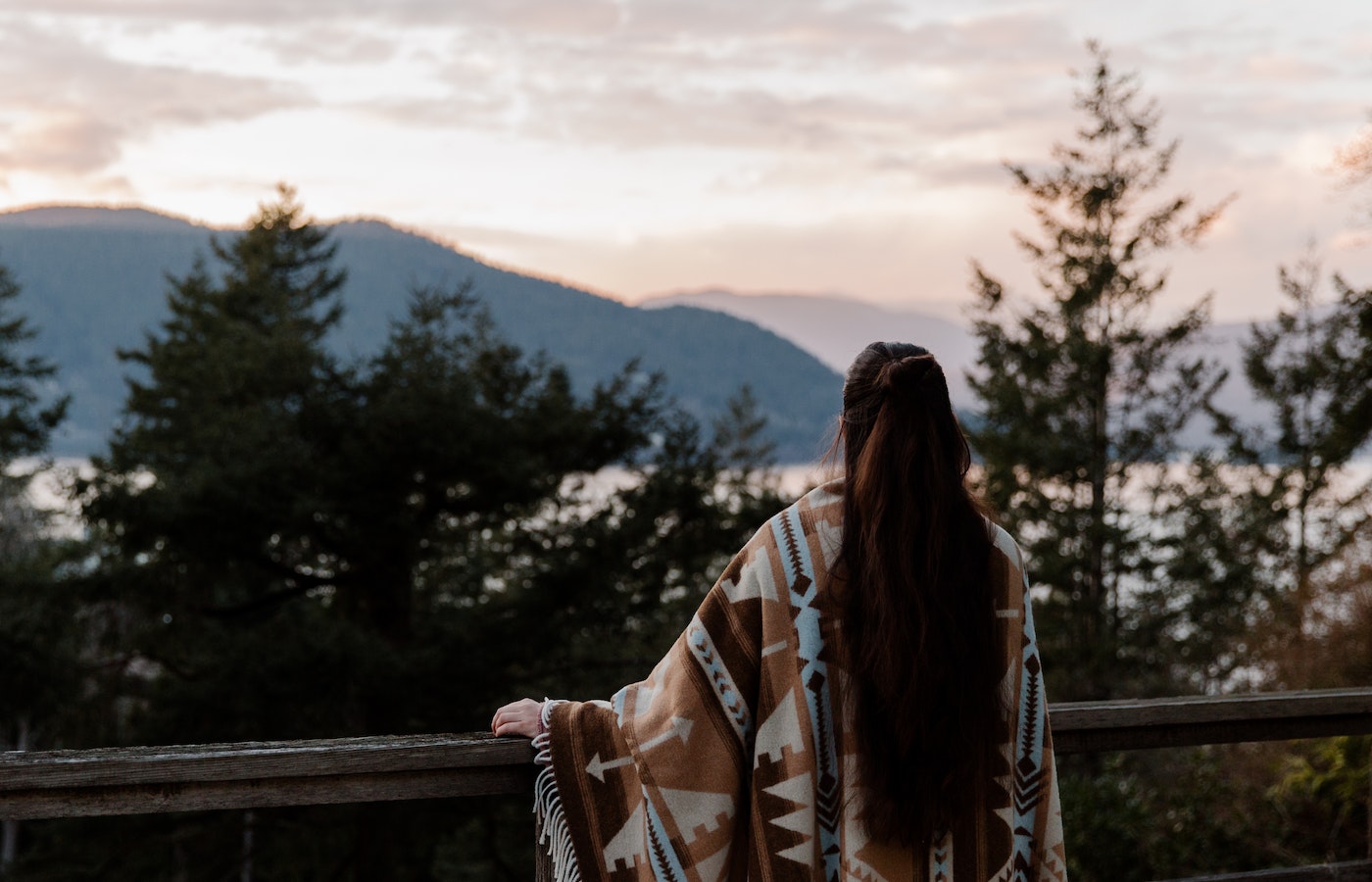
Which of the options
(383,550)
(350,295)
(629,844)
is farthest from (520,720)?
(350,295)

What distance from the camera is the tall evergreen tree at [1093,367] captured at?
19.1m

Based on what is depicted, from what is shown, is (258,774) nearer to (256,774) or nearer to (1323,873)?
(256,774)

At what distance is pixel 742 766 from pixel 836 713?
0.16 m

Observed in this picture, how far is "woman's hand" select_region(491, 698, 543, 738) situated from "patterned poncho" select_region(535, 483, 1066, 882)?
2cm

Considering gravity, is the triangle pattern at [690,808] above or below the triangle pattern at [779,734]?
below

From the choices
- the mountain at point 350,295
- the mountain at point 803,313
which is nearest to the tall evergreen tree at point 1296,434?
the mountain at point 350,295

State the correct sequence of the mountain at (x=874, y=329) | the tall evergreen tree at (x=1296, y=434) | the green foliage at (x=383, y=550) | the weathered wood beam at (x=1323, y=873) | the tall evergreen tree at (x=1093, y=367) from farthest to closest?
the mountain at (x=874, y=329), the tall evergreen tree at (x=1296, y=434), the tall evergreen tree at (x=1093, y=367), the green foliage at (x=383, y=550), the weathered wood beam at (x=1323, y=873)

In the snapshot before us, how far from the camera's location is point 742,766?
68.9 inches

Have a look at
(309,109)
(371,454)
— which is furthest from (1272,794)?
(309,109)

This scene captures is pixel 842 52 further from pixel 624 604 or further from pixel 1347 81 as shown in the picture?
pixel 624 604

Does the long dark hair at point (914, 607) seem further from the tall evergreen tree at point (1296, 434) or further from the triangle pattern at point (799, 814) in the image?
the tall evergreen tree at point (1296, 434)

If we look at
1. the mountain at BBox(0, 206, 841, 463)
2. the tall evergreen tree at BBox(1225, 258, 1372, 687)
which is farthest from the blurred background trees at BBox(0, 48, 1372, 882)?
the mountain at BBox(0, 206, 841, 463)

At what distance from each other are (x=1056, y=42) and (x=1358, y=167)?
41.0ft

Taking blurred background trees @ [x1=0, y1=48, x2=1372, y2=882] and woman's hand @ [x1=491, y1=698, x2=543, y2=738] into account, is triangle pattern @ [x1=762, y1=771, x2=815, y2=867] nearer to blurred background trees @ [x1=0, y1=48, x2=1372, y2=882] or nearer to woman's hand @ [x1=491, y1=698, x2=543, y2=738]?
woman's hand @ [x1=491, y1=698, x2=543, y2=738]
